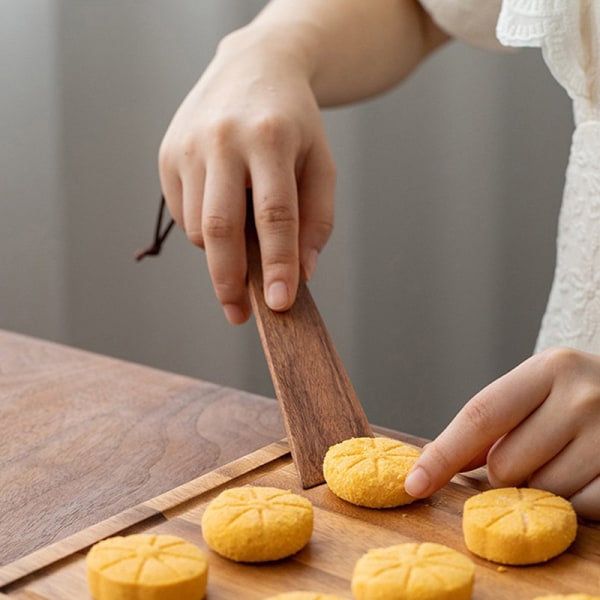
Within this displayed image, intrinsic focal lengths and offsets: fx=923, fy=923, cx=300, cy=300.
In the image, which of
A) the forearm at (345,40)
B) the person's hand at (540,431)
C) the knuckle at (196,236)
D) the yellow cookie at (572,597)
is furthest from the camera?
the forearm at (345,40)

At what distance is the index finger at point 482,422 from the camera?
29.6 inches

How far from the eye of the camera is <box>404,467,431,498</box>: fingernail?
29.9 inches

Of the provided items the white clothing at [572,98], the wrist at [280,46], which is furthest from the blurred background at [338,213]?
the wrist at [280,46]

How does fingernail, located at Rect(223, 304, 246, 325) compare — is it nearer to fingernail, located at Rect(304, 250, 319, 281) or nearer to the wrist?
fingernail, located at Rect(304, 250, 319, 281)

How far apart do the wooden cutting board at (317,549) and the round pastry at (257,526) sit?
0.01m

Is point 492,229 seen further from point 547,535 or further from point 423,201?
point 547,535

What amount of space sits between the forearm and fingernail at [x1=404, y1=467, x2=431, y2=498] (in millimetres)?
540

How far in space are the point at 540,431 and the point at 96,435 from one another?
1.55 feet

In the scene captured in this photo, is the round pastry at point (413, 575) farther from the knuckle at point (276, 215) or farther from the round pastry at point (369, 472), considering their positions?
the knuckle at point (276, 215)

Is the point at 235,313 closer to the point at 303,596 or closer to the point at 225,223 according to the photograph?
the point at 225,223

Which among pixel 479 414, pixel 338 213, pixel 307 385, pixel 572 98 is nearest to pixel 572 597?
pixel 479 414

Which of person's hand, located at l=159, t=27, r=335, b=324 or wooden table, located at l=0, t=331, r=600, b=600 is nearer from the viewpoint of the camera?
wooden table, located at l=0, t=331, r=600, b=600

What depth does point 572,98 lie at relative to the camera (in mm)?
1121

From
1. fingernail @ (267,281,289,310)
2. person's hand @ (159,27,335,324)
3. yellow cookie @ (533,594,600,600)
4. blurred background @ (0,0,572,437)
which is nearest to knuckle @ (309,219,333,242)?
person's hand @ (159,27,335,324)
